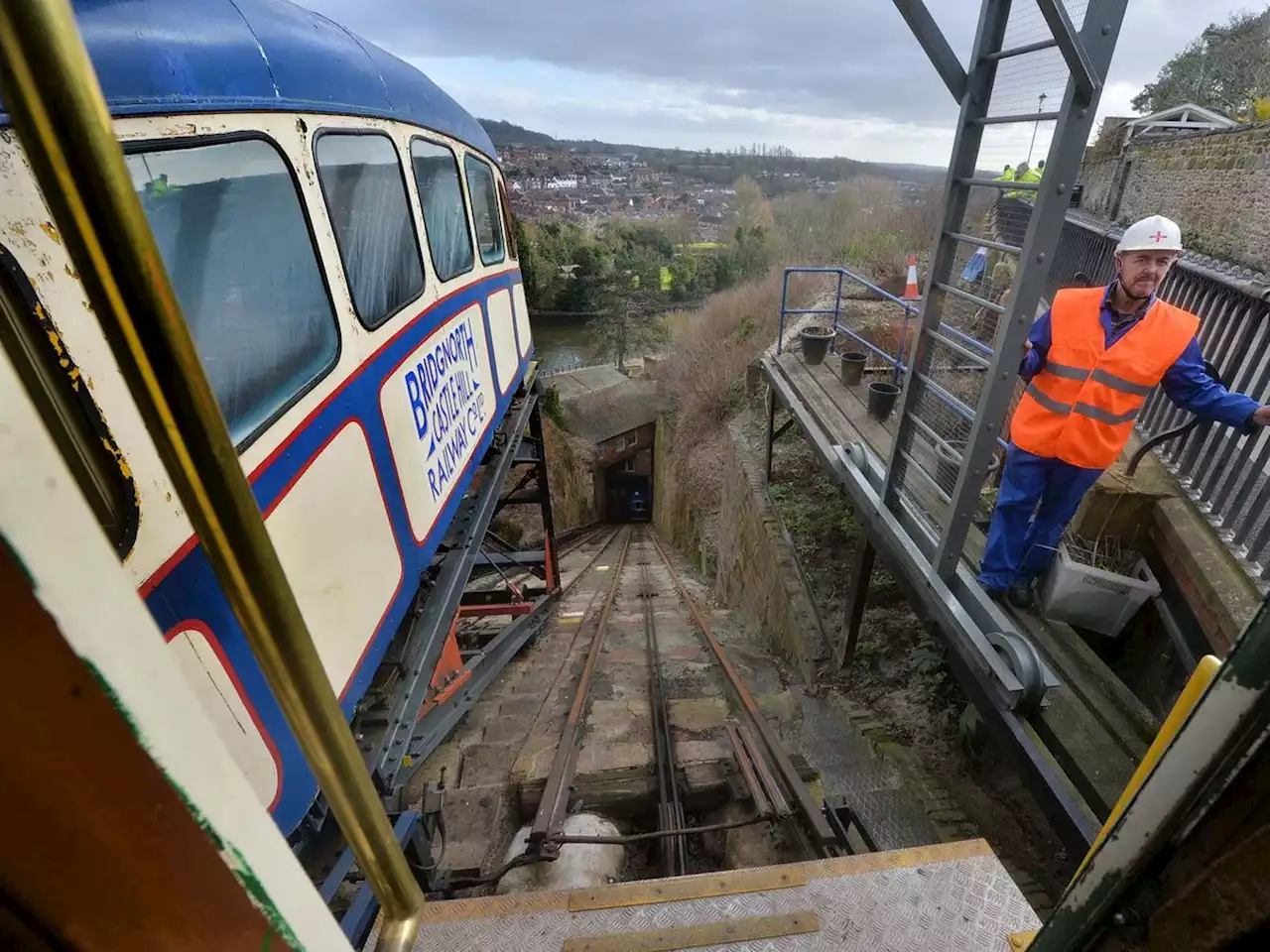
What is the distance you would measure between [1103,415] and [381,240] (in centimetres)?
332

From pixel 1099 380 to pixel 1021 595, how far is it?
4.40 ft

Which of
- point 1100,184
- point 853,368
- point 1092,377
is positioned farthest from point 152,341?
point 1100,184

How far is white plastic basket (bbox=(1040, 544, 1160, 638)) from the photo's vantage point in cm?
325

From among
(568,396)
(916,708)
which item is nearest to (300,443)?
(916,708)

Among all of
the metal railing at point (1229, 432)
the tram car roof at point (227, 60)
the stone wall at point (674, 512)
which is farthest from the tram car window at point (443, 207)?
the stone wall at point (674, 512)

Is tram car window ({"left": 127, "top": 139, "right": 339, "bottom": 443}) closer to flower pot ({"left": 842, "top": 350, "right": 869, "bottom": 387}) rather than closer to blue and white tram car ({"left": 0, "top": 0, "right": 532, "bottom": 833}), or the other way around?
blue and white tram car ({"left": 0, "top": 0, "right": 532, "bottom": 833})

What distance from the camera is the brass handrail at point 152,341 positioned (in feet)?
1.22

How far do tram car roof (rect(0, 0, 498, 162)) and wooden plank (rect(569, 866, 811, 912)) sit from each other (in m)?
2.33

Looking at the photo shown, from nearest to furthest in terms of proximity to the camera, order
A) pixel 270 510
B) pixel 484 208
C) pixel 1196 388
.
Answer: pixel 270 510 → pixel 1196 388 → pixel 484 208

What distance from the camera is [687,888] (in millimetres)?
2037

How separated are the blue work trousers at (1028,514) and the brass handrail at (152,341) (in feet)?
11.0

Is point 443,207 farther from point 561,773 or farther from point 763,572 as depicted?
point 763,572

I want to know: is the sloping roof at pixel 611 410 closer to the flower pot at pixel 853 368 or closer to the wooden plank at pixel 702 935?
the flower pot at pixel 853 368

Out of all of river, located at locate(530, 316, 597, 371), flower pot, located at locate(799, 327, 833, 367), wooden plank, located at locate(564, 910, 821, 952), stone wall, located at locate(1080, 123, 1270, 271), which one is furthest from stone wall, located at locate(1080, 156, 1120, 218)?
river, located at locate(530, 316, 597, 371)
